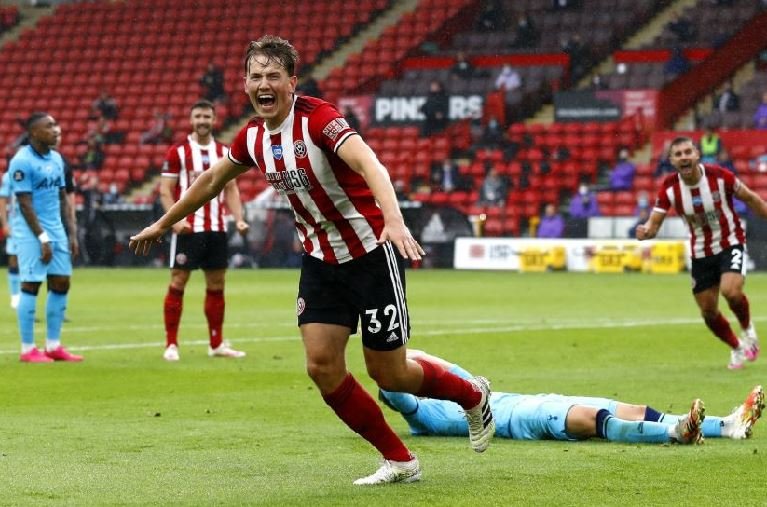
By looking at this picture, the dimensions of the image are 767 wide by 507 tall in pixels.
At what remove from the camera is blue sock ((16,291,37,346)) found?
42.7 ft

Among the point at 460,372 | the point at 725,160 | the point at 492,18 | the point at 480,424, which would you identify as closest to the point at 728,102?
the point at 725,160

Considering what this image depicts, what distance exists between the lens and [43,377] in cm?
1156

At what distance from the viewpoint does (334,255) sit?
21.8 feet

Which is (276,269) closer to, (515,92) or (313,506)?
(515,92)

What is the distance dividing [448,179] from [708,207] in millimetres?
22337

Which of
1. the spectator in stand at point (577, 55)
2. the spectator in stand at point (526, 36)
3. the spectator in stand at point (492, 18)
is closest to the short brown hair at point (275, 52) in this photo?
the spectator in stand at point (577, 55)

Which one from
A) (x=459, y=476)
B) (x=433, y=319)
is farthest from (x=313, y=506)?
(x=433, y=319)

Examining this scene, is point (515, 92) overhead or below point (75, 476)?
overhead

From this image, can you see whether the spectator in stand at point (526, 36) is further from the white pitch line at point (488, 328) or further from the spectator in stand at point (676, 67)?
the white pitch line at point (488, 328)

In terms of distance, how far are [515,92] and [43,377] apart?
26.8m

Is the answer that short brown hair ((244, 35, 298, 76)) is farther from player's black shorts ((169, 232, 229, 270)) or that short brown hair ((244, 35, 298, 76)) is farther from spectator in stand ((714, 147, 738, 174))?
spectator in stand ((714, 147, 738, 174))

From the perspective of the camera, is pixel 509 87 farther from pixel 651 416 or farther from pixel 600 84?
pixel 651 416

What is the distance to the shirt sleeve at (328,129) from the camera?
21.1 ft

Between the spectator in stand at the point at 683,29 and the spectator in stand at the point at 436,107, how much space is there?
5678 mm
